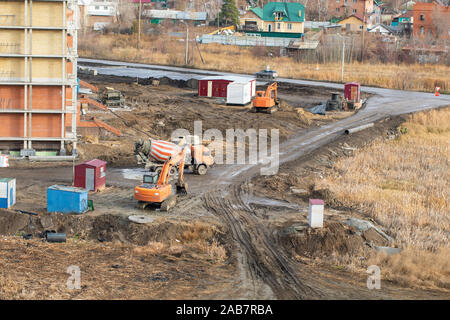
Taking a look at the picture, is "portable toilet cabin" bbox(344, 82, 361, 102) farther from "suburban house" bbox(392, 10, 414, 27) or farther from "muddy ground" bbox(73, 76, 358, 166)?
"suburban house" bbox(392, 10, 414, 27)

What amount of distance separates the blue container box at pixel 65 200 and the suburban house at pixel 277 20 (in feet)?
314

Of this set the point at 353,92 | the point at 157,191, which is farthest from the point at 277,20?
the point at 157,191

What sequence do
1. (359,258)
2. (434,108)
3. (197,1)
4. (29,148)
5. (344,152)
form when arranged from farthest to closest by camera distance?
(197,1) → (434,108) → (344,152) → (29,148) → (359,258)

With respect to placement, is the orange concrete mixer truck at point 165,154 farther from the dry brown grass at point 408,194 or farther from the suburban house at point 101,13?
the suburban house at point 101,13

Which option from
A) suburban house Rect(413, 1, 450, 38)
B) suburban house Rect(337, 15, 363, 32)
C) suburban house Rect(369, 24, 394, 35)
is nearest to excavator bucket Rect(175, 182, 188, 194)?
suburban house Rect(413, 1, 450, 38)

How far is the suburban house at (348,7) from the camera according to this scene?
491 feet

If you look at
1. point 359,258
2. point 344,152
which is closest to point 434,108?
point 344,152

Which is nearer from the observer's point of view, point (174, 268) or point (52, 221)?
point (174, 268)

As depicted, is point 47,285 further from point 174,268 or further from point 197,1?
point 197,1

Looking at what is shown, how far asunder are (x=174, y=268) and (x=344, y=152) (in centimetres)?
2340

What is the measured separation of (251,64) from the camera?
91312 millimetres

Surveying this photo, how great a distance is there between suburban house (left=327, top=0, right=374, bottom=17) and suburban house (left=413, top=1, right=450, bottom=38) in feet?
Result: 89.1

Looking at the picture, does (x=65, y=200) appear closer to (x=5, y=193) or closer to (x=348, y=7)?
(x=5, y=193)

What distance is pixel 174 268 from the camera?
72.5 ft
